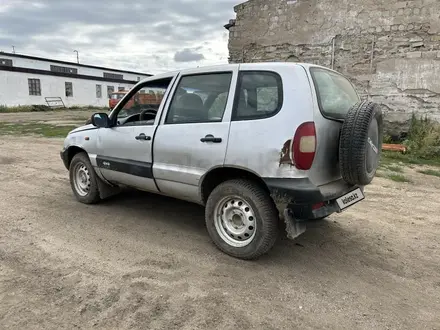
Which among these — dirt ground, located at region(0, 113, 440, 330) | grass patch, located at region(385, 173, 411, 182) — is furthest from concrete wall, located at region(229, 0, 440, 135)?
dirt ground, located at region(0, 113, 440, 330)

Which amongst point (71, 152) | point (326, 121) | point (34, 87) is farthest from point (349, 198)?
point (34, 87)

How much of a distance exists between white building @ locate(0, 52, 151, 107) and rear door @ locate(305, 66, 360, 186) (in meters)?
35.7

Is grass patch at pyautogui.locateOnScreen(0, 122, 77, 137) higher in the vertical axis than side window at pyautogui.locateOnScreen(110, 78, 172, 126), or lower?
lower

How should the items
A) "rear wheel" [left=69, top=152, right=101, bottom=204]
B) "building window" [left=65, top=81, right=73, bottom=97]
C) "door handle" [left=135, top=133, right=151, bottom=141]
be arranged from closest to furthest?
"door handle" [left=135, top=133, right=151, bottom=141] → "rear wheel" [left=69, top=152, right=101, bottom=204] → "building window" [left=65, top=81, right=73, bottom=97]

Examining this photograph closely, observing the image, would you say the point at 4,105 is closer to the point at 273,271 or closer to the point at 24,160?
the point at 24,160

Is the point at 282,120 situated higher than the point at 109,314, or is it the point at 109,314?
the point at 282,120

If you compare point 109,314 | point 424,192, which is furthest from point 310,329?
point 424,192

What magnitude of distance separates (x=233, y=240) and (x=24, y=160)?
22.1ft

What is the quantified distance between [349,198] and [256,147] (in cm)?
109

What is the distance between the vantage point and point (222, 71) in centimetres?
348

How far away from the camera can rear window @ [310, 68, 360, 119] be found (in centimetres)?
307

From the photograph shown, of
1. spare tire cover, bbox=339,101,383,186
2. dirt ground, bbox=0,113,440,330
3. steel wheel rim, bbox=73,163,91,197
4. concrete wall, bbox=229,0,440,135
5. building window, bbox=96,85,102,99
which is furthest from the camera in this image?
building window, bbox=96,85,102,99

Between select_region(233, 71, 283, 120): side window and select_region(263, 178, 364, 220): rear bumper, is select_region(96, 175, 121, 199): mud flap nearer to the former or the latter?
select_region(233, 71, 283, 120): side window

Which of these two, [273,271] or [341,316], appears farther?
[273,271]
